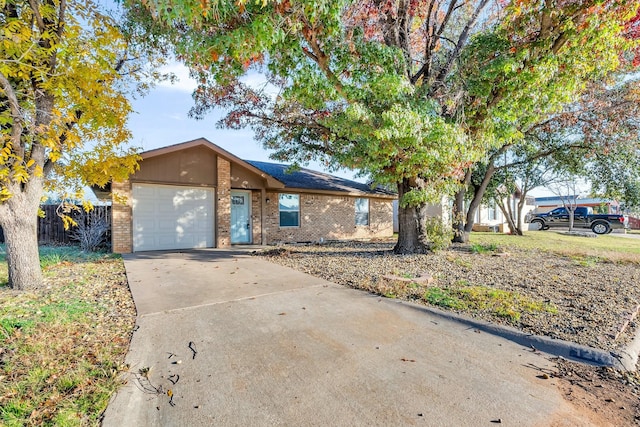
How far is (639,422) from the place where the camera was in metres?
2.25

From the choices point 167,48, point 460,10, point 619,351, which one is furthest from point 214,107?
point 619,351

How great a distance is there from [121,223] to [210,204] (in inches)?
117

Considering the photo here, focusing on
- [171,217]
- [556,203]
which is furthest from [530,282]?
[556,203]

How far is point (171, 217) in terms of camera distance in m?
11.0

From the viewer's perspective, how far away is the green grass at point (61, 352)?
90.0 inches

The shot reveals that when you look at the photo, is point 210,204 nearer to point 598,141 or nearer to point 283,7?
point 283,7

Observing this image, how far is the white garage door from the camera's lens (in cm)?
1039

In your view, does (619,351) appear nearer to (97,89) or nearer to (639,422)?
(639,422)

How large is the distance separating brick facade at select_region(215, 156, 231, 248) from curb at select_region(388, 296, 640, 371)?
376 inches

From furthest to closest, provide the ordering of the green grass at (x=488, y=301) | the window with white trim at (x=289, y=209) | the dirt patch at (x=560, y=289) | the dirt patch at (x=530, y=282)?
Answer: the window with white trim at (x=289, y=209) → the green grass at (x=488, y=301) → the dirt patch at (x=530, y=282) → the dirt patch at (x=560, y=289)

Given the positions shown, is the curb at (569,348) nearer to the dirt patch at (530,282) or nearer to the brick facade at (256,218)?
the dirt patch at (530,282)

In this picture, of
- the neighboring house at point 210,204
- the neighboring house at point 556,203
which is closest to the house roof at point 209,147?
the neighboring house at point 210,204

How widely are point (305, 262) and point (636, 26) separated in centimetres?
1066

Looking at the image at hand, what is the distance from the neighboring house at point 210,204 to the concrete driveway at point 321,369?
252 inches
